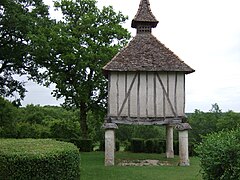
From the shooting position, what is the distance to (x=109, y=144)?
1742 centimetres

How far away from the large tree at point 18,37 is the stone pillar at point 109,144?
255 inches

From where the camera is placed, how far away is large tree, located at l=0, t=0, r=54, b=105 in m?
20.4

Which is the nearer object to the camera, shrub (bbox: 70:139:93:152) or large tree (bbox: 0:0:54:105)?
large tree (bbox: 0:0:54:105)

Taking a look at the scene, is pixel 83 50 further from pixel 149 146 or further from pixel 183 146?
pixel 183 146

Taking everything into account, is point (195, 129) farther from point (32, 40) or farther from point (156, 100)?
point (32, 40)

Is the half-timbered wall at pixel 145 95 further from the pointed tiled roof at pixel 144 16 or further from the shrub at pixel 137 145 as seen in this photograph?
the shrub at pixel 137 145

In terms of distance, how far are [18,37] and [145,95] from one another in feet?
28.1

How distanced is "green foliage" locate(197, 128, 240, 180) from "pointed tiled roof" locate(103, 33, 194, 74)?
936cm

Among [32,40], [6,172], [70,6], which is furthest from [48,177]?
[70,6]

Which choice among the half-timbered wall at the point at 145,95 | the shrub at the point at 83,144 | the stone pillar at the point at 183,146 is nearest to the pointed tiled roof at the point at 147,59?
the half-timbered wall at the point at 145,95

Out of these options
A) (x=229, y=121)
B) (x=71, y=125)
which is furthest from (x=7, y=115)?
(x=229, y=121)

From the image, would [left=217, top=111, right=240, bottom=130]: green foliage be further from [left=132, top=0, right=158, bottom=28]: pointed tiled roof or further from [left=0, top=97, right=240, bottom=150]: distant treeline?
[left=132, top=0, right=158, bottom=28]: pointed tiled roof

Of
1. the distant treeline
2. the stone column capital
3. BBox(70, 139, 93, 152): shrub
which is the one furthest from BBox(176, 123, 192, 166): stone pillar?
BBox(70, 139, 93, 152): shrub

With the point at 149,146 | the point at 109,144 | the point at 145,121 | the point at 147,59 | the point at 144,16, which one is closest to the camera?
the point at 109,144
